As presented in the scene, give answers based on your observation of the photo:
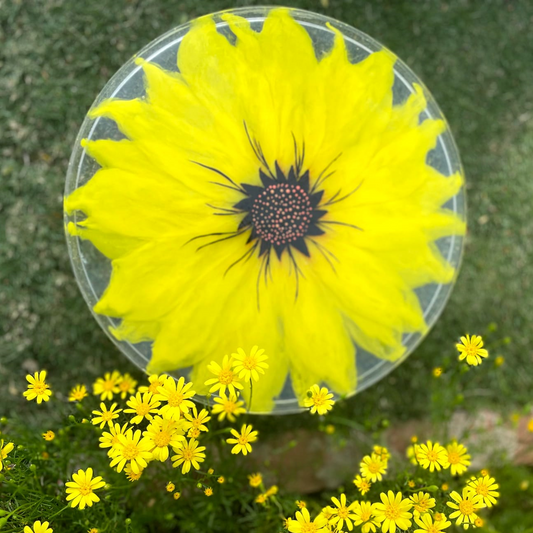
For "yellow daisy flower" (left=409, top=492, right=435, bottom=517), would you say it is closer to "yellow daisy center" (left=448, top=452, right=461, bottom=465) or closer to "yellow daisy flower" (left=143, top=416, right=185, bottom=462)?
"yellow daisy center" (left=448, top=452, right=461, bottom=465)

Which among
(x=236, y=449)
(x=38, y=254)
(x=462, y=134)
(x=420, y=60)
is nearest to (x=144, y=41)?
(x=38, y=254)

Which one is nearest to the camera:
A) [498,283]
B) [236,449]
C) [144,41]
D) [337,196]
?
[236,449]

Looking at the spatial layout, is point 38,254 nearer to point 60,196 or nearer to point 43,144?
point 60,196

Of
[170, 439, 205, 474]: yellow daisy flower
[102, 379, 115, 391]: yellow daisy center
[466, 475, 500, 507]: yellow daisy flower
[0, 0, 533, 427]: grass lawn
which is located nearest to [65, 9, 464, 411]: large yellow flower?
[102, 379, 115, 391]: yellow daisy center

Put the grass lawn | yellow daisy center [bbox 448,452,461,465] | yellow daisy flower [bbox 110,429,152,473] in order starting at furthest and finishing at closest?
the grass lawn
yellow daisy center [bbox 448,452,461,465]
yellow daisy flower [bbox 110,429,152,473]

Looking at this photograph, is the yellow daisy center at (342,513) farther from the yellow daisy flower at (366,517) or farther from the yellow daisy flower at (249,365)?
the yellow daisy flower at (249,365)

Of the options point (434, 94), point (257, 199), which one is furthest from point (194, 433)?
point (434, 94)
